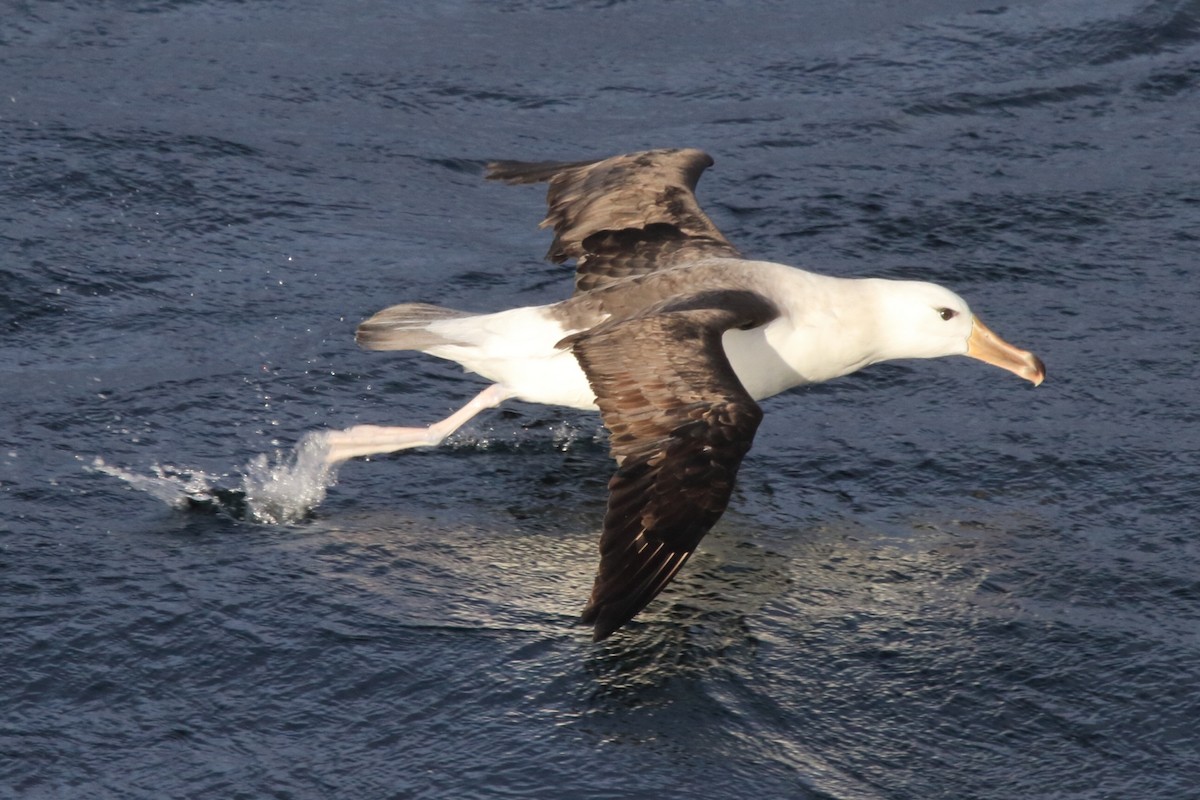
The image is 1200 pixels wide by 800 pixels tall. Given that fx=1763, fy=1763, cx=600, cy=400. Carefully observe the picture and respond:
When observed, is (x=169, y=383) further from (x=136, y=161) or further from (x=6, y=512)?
(x=136, y=161)

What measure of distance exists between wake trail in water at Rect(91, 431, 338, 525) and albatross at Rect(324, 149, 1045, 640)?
0.13 m

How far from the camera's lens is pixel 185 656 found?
16.5ft

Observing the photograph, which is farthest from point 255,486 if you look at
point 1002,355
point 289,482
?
point 1002,355

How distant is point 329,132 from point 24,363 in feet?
11.3

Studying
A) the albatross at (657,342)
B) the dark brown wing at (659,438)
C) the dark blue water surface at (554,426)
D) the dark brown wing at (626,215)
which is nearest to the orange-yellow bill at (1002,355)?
the albatross at (657,342)

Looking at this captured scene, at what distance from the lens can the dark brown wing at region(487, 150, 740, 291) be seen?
731 centimetres

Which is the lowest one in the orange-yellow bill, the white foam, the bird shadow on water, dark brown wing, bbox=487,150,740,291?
the bird shadow on water

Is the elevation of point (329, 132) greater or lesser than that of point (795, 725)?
greater

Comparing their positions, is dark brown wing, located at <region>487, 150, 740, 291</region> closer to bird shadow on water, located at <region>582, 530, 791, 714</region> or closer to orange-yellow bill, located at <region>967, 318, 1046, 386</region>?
orange-yellow bill, located at <region>967, 318, 1046, 386</region>

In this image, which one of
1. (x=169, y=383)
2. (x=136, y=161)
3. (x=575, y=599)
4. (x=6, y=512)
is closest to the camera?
(x=575, y=599)

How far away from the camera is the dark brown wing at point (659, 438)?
16.8ft

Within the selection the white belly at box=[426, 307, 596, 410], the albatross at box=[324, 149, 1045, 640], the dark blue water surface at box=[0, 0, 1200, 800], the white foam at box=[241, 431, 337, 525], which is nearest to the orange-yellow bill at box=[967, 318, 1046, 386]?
the albatross at box=[324, 149, 1045, 640]

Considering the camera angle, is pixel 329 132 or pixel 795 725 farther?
pixel 329 132

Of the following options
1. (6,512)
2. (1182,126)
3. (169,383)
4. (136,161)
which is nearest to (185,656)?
(6,512)
